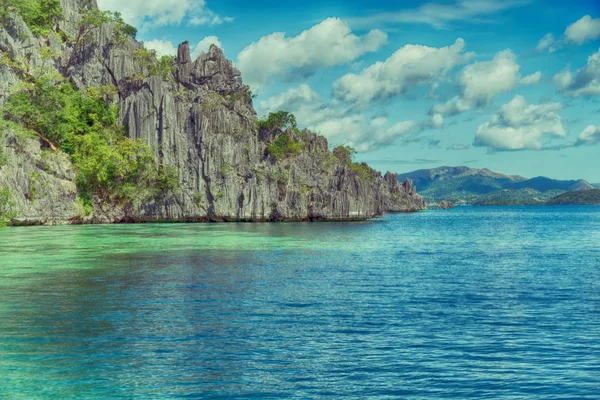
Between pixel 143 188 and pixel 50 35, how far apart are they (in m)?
44.5

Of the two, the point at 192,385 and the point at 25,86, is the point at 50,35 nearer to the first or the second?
the point at 25,86

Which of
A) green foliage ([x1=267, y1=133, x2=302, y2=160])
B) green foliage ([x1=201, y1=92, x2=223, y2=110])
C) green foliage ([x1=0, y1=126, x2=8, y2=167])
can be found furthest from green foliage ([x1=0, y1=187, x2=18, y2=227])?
green foliage ([x1=267, y1=133, x2=302, y2=160])

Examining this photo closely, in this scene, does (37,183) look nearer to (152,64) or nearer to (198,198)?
(198,198)

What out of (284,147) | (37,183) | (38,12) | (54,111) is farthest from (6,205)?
(284,147)

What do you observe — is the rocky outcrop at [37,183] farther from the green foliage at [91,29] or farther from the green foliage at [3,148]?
the green foliage at [91,29]

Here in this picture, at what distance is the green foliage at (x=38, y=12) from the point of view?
411 ft

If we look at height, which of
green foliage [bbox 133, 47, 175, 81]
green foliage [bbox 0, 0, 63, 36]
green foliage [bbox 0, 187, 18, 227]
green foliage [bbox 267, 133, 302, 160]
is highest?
green foliage [bbox 0, 0, 63, 36]

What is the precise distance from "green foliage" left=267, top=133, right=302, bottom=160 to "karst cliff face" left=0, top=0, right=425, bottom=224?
1.78 meters

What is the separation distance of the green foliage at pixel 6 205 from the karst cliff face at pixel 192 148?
11611 mm

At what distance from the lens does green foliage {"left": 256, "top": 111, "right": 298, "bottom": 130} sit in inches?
6142

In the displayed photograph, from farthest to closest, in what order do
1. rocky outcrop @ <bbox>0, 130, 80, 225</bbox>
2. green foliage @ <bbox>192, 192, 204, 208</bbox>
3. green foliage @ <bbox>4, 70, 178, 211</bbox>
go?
green foliage @ <bbox>192, 192, 204, 208</bbox>, green foliage @ <bbox>4, 70, 178, 211</bbox>, rocky outcrop @ <bbox>0, 130, 80, 225</bbox>

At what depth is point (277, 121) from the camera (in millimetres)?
156250

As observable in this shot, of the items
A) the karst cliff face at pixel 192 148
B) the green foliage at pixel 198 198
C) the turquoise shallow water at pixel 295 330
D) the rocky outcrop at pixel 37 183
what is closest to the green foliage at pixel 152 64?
the karst cliff face at pixel 192 148

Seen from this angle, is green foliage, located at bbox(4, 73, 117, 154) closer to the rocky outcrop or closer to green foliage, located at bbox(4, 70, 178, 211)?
green foliage, located at bbox(4, 70, 178, 211)
